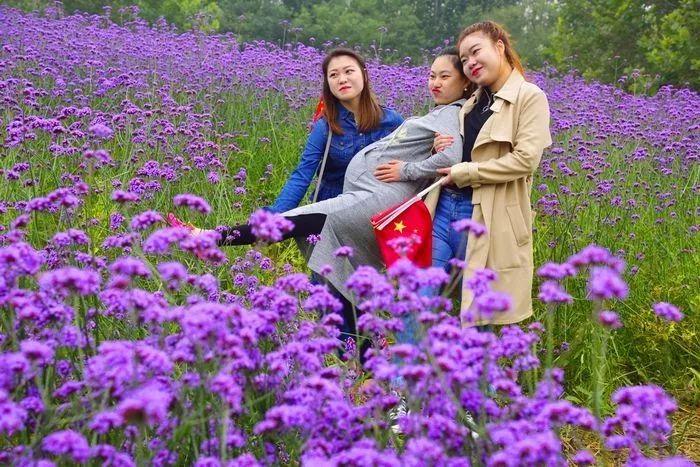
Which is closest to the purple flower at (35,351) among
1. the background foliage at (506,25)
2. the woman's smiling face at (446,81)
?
the woman's smiling face at (446,81)

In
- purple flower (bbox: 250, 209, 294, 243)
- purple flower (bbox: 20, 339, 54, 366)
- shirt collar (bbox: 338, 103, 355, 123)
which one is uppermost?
shirt collar (bbox: 338, 103, 355, 123)

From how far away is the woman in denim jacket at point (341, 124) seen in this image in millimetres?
3938

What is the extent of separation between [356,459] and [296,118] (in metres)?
5.25

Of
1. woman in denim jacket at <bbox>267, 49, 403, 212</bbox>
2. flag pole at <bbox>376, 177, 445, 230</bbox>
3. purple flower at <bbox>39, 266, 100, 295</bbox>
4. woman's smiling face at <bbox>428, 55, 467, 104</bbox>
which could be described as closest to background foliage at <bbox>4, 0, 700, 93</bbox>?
woman in denim jacket at <bbox>267, 49, 403, 212</bbox>

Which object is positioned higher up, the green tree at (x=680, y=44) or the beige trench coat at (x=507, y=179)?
the green tree at (x=680, y=44)

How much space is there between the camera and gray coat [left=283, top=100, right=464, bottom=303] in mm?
3486

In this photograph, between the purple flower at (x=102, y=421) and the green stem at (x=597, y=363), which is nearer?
the purple flower at (x=102, y=421)

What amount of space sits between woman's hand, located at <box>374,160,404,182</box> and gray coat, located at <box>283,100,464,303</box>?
2 cm

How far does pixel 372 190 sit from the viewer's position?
3566mm

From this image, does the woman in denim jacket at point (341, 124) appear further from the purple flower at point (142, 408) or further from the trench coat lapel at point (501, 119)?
the purple flower at point (142, 408)

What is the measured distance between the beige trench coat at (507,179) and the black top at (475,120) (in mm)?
115

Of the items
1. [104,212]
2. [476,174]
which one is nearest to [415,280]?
[476,174]

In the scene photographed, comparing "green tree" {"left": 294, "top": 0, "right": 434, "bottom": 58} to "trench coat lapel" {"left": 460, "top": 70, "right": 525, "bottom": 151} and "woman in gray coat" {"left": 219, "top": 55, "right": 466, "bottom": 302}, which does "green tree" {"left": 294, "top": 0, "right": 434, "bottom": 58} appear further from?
"trench coat lapel" {"left": 460, "top": 70, "right": 525, "bottom": 151}

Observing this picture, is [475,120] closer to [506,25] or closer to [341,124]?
[341,124]
